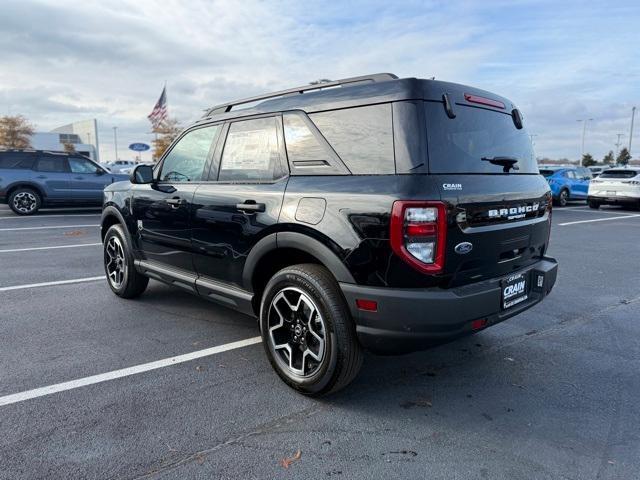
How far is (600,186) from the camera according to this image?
56.8 feet

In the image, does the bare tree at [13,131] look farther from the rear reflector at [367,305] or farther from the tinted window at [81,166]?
the rear reflector at [367,305]

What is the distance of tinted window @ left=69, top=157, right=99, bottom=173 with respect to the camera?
13789 mm

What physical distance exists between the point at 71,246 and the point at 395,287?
24.9 ft

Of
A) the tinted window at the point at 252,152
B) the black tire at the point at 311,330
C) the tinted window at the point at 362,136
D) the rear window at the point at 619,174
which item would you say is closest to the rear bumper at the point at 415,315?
the black tire at the point at 311,330

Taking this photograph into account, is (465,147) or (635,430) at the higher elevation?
(465,147)

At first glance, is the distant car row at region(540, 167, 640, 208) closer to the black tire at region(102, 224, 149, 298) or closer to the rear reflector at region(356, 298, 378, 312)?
the black tire at region(102, 224, 149, 298)

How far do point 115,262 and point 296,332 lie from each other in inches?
120

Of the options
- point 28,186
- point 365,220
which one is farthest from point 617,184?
point 28,186

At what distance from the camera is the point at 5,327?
430 cm

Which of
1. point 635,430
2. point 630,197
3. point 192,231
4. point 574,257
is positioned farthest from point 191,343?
point 630,197

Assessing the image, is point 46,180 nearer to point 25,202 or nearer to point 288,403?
point 25,202

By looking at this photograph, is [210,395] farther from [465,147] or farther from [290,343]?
[465,147]

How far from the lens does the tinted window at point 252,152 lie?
3.44 m

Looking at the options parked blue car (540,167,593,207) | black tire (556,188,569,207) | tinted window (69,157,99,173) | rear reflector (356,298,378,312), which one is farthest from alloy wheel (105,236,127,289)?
black tire (556,188,569,207)
